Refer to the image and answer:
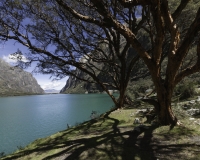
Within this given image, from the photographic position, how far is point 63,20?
38.3 ft

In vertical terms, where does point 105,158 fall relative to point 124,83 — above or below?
below

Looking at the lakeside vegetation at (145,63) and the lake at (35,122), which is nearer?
the lakeside vegetation at (145,63)

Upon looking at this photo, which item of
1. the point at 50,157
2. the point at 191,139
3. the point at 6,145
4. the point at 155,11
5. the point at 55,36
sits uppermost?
the point at 55,36

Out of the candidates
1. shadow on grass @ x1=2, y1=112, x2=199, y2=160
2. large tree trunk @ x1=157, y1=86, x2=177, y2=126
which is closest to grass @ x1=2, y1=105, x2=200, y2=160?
shadow on grass @ x1=2, y1=112, x2=199, y2=160

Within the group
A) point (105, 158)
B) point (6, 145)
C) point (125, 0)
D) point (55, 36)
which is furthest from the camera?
point (6, 145)

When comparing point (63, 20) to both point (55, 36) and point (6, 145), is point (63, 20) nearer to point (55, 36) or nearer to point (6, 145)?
point (55, 36)

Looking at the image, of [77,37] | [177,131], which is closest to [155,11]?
[177,131]

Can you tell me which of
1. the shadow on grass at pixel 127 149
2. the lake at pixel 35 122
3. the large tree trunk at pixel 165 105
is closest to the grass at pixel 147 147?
the shadow on grass at pixel 127 149

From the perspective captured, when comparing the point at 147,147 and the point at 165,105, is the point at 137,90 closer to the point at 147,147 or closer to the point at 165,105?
the point at 165,105

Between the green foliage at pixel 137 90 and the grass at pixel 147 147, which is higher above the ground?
the green foliage at pixel 137 90

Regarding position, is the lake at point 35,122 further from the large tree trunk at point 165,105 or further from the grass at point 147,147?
the large tree trunk at point 165,105

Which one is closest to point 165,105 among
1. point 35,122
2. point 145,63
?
point 145,63

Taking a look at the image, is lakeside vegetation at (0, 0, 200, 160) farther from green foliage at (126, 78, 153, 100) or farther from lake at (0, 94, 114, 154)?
green foliage at (126, 78, 153, 100)

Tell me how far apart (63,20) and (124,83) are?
18.2ft
